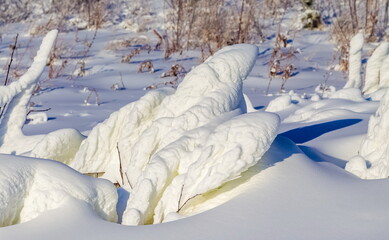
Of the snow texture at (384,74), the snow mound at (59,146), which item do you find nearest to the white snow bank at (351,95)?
the snow texture at (384,74)

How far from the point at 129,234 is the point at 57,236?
0.63 ft

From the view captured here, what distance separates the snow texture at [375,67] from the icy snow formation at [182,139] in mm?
2589

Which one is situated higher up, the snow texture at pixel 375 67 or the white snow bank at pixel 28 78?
the white snow bank at pixel 28 78

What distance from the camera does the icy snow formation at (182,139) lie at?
199 centimetres

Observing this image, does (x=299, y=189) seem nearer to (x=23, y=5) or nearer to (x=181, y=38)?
(x=181, y=38)

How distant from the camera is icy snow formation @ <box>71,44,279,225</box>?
1.99 m

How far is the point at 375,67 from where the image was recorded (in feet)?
17.1

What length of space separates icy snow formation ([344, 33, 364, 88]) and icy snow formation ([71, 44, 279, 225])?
8.25ft

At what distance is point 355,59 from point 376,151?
2922 millimetres

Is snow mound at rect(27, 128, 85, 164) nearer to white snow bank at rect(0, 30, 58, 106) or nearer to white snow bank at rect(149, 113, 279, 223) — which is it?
white snow bank at rect(0, 30, 58, 106)

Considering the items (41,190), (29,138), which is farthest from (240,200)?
(29,138)

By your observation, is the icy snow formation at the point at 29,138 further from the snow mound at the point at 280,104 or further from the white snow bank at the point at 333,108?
the snow mound at the point at 280,104

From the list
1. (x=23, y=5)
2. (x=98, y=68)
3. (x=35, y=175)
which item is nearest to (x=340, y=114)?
(x=35, y=175)

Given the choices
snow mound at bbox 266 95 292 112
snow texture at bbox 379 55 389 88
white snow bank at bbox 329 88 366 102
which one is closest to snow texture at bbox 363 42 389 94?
snow texture at bbox 379 55 389 88
